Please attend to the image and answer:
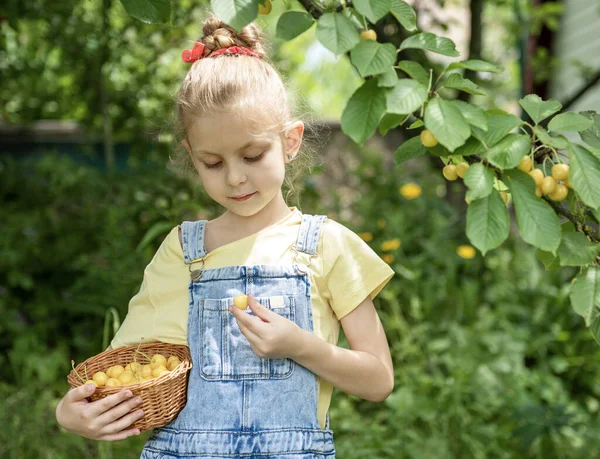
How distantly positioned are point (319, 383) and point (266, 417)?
146 millimetres

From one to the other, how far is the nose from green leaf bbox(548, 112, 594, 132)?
1.93 feet


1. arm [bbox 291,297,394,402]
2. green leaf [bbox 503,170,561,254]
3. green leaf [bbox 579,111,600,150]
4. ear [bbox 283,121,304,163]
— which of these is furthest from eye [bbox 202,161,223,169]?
green leaf [bbox 579,111,600,150]

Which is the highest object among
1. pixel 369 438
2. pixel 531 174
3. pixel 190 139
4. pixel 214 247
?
pixel 190 139

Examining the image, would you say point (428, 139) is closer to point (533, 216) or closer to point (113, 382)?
point (533, 216)

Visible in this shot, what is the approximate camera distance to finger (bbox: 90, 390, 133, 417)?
143 cm

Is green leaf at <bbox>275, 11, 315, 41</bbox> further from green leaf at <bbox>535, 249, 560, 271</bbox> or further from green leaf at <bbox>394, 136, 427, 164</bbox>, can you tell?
green leaf at <bbox>535, 249, 560, 271</bbox>

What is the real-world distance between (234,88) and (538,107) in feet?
1.93

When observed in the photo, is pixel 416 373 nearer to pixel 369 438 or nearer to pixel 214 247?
pixel 369 438

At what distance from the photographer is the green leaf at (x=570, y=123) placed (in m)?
1.23

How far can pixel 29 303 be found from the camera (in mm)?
3691

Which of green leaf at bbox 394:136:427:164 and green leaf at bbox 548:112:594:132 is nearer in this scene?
green leaf at bbox 548:112:594:132

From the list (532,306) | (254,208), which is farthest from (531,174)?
(532,306)

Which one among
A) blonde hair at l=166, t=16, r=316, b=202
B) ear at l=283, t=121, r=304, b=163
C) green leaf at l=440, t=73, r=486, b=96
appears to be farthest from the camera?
ear at l=283, t=121, r=304, b=163

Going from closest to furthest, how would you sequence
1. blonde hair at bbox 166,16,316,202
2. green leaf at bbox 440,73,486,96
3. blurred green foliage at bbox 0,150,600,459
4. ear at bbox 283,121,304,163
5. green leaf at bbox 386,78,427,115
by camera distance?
1. green leaf at bbox 386,78,427,115
2. green leaf at bbox 440,73,486,96
3. blonde hair at bbox 166,16,316,202
4. ear at bbox 283,121,304,163
5. blurred green foliage at bbox 0,150,600,459
